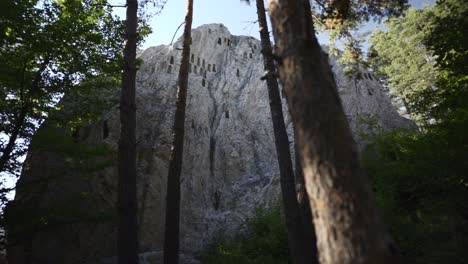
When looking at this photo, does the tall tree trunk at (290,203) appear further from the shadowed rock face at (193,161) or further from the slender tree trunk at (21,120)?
the slender tree trunk at (21,120)

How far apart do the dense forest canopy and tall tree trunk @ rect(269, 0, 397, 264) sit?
10 millimetres

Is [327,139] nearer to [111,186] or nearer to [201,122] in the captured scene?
[111,186]

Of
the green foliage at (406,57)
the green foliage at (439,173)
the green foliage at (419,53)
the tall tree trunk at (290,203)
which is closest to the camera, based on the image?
the green foliage at (439,173)

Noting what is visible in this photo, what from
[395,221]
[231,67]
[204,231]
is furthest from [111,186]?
[231,67]

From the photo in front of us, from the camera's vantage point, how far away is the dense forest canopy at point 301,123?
9.51ft

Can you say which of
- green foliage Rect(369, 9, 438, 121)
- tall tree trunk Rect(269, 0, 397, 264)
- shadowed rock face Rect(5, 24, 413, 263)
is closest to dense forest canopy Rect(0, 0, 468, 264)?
tall tree trunk Rect(269, 0, 397, 264)

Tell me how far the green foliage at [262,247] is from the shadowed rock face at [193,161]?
175 centimetres

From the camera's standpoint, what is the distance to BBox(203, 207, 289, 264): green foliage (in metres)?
11.8

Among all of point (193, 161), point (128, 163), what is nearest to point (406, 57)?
point (193, 161)

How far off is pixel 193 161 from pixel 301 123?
57.0ft

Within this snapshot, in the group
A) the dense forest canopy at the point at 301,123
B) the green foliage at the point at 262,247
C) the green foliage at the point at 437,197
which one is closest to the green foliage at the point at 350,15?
the dense forest canopy at the point at 301,123

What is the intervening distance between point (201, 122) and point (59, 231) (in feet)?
37.4

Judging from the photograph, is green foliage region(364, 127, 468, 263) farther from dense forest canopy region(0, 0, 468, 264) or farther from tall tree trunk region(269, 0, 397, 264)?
tall tree trunk region(269, 0, 397, 264)

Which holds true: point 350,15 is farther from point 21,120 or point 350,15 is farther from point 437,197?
point 21,120
